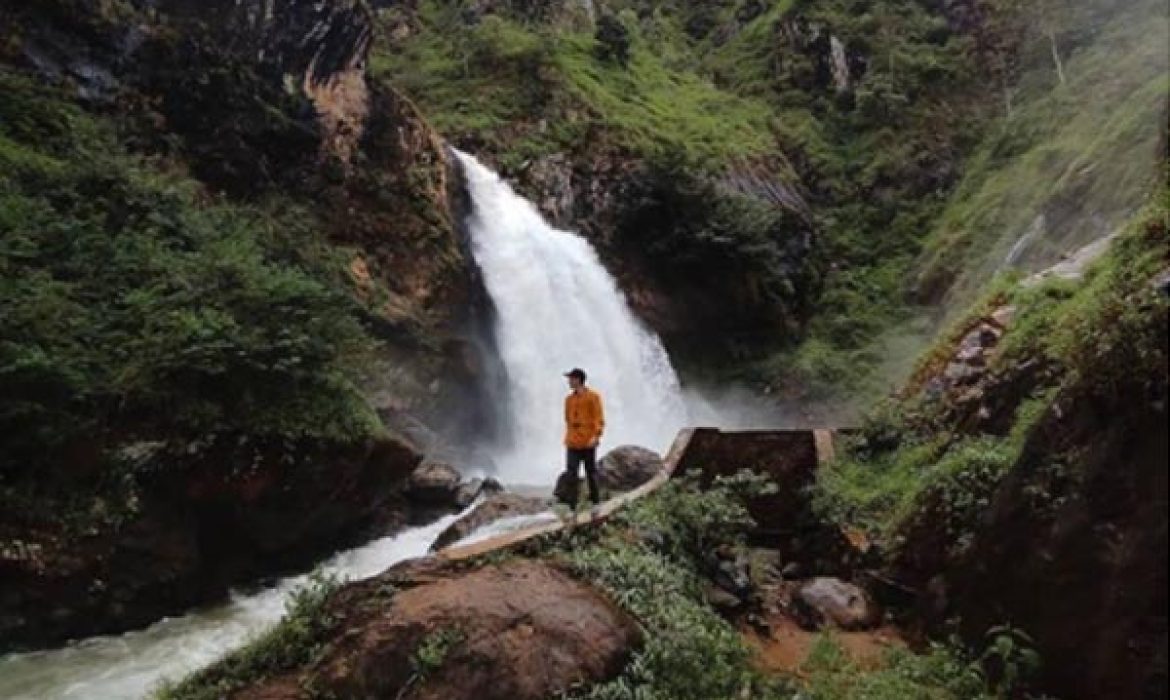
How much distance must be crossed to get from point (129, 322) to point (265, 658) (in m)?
7.79

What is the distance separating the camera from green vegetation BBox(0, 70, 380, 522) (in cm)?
1078

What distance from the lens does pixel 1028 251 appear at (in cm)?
2180

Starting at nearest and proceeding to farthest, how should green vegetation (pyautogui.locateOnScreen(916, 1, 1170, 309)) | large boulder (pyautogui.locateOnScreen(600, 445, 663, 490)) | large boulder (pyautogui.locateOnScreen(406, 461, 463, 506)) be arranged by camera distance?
large boulder (pyautogui.locateOnScreen(600, 445, 663, 490)), large boulder (pyautogui.locateOnScreen(406, 461, 463, 506)), green vegetation (pyautogui.locateOnScreen(916, 1, 1170, 309))

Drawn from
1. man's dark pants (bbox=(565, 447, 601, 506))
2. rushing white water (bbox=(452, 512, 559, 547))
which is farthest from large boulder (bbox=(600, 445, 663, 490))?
man's dark pants (bbox=(565, 447, 601, 506))

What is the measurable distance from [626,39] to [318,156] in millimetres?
22382

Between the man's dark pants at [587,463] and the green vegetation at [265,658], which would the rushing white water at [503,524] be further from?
the green vegetation at [265,658]

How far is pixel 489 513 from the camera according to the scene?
14.3 m

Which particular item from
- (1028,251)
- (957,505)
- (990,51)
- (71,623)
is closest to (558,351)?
(1028,251)

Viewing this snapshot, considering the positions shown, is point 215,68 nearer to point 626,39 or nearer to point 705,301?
point 705,301

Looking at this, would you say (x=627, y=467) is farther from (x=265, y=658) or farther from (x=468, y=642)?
(x=468, y=642)

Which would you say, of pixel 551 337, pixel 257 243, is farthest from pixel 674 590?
pixel 551 337

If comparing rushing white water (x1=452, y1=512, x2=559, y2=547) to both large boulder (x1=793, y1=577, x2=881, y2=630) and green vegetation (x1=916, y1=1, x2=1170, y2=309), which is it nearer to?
large boulder (x1=793, y1=577, x2=881, y2=630)

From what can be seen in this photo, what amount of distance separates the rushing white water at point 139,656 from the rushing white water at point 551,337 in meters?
10.3

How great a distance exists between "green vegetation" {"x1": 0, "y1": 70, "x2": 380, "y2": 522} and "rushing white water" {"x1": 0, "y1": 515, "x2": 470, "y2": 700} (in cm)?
188
